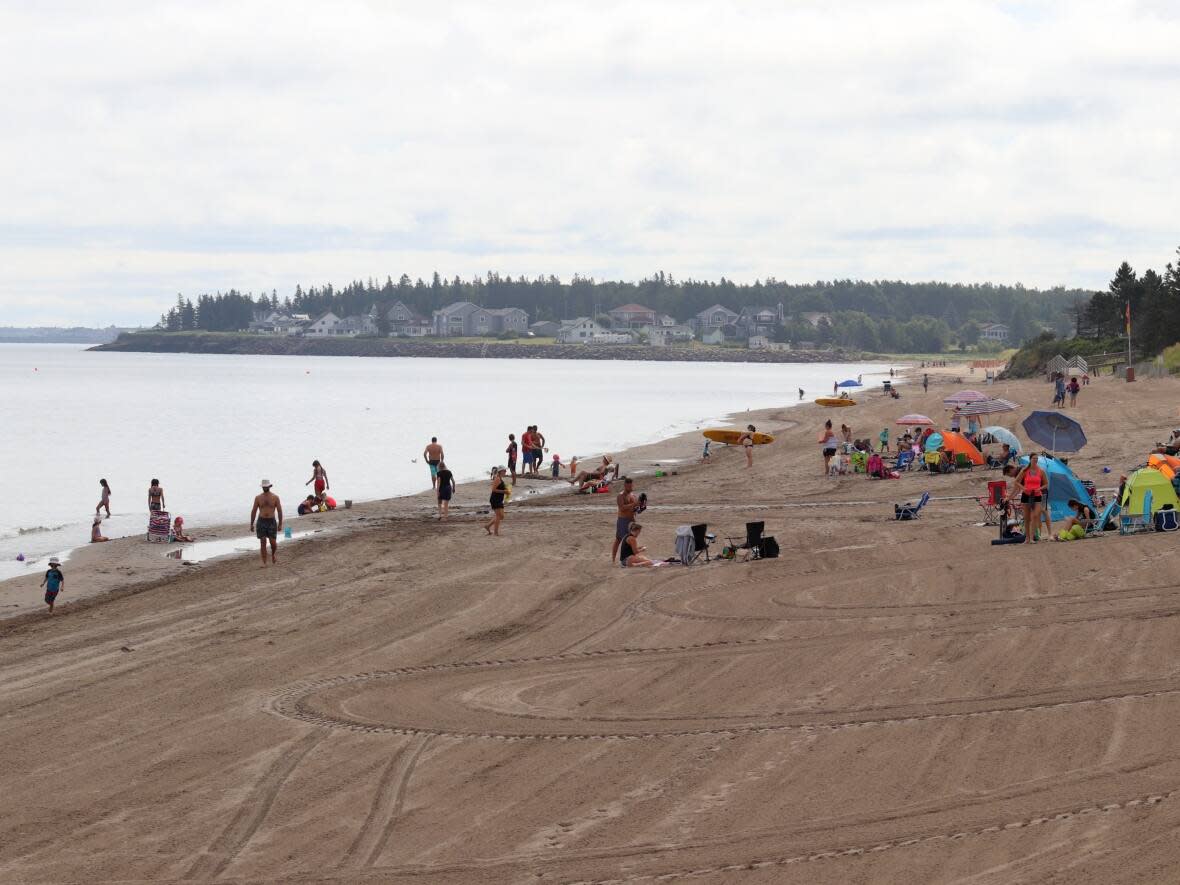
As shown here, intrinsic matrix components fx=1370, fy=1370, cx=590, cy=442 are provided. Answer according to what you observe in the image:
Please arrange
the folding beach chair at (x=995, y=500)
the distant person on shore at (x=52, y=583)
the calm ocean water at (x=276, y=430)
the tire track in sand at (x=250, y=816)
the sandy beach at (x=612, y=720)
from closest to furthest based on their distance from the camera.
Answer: the sandy beach at (x=612, y=720)
the tire track in sand at (x=250, y=816)
the distant person on shore at (x=52, y=583)
the folding beach chair at (x=995, y=500)
the calm ocean water at (x=276, y=430)

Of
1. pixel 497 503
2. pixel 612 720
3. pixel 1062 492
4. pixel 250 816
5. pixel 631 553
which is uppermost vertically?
pixel 1062 492

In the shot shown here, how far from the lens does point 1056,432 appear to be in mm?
27688

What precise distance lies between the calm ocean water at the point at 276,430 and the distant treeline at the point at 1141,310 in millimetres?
18773

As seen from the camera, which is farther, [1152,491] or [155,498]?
[155,498]

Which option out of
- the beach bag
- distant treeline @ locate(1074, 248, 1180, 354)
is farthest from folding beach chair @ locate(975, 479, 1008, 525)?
distant treeline @ locate(1074, 248, 1180, 354)

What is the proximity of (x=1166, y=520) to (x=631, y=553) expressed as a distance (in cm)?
708

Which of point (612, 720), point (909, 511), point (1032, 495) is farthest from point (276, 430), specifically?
point (612, 720)

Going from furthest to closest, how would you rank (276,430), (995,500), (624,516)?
(276,430), (995,500), (624,516)

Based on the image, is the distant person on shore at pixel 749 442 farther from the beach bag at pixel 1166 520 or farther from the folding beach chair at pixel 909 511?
the beach bag at pixel 1166 520

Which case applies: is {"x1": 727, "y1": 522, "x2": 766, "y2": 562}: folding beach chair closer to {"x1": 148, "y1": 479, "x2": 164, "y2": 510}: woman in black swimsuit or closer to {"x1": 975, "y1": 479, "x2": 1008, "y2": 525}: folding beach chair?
{"x1": 975, "y1": 479, "x2": 1008, "y2": 525}: folding beach chair

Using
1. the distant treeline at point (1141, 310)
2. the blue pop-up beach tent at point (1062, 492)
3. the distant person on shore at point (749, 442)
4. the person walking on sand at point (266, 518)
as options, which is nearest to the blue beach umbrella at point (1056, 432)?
the blue pop-up beach tent at point (1062, 492)

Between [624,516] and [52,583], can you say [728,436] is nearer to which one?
[624,516]

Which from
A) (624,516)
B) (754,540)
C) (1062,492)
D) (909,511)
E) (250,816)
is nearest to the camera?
(250,816)

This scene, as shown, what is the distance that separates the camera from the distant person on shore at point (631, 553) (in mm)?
18641
